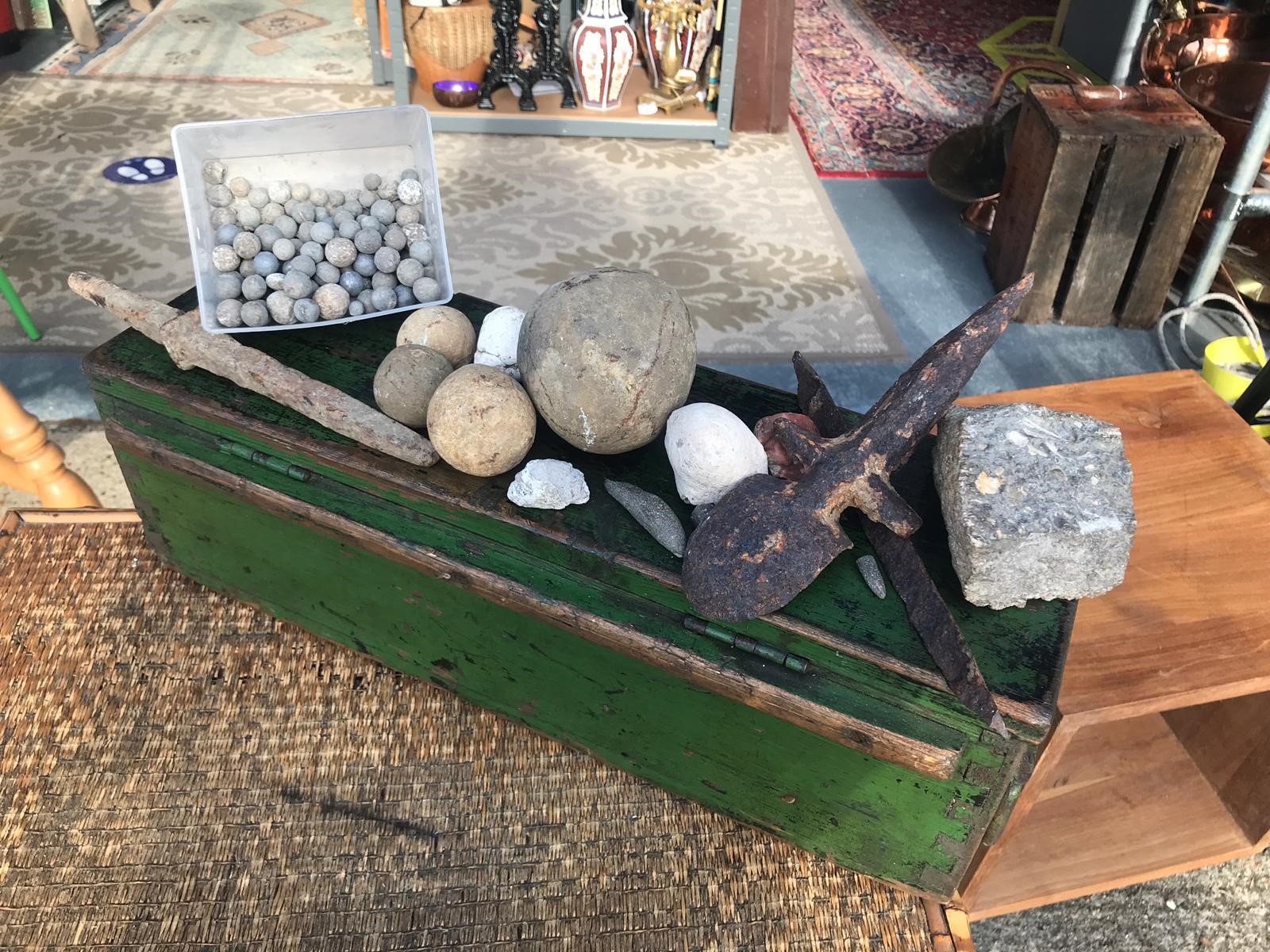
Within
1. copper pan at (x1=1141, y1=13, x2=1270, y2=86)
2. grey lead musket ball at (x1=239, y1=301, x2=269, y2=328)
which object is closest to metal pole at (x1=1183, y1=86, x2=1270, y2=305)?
copper pan at (x1=1141, y1=13, x2=1270, y2=86)

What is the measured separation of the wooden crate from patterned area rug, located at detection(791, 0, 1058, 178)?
63 cm

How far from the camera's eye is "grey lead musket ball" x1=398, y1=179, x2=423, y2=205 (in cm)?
104

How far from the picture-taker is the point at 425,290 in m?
1.01

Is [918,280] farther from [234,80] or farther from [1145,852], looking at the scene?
[234,80]

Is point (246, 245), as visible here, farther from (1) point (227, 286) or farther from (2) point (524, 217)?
(2) point (524, 217)

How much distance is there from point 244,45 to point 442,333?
105 inches

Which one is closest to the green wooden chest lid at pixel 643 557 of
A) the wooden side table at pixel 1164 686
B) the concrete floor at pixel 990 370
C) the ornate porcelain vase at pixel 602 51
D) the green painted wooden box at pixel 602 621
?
the green painted wooden box at pixel 602 621

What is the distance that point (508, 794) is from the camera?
947mm

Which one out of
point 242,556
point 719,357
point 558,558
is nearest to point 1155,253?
point 719,357

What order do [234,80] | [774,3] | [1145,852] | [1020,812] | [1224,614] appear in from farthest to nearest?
[234,80]
[774,3]
[1145,852]
[1224,614]
[1020,812]

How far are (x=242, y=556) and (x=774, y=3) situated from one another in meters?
2.13

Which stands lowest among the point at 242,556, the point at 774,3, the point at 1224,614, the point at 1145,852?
the point at 1145,852

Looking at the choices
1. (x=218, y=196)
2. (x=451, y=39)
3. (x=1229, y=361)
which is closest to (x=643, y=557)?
(x=218, y=196)

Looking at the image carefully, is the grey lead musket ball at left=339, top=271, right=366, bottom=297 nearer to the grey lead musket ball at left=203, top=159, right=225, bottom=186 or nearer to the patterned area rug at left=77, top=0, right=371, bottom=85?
the grey lead musket ball at left=203, top=159, right=225, bottom=186
